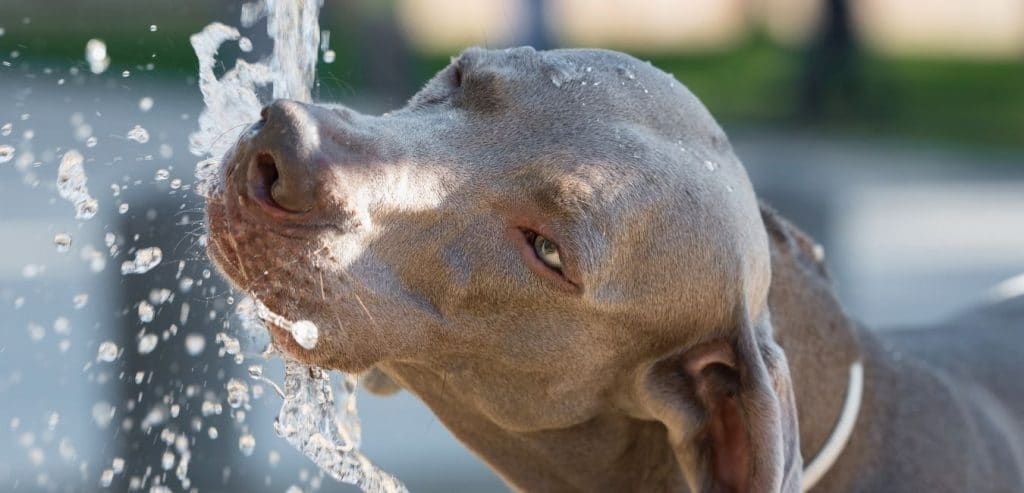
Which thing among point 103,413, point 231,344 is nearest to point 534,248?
point 231,344

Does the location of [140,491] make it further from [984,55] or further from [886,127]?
[984,55]

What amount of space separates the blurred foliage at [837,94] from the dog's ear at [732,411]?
1083 cm

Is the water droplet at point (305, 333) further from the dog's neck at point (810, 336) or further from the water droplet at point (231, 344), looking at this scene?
the dog's neck at point (810, 336)

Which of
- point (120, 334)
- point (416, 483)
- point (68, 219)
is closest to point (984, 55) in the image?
point (68, 219)

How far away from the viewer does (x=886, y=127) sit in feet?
56.3

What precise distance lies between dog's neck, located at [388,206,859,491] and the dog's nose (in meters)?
0.65

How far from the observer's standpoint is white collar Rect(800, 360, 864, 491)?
3502 mm

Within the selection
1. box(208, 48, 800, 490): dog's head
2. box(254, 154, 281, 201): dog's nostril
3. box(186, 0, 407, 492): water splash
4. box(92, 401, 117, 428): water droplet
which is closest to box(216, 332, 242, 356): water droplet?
box(186, 0, 407, 492): water splash

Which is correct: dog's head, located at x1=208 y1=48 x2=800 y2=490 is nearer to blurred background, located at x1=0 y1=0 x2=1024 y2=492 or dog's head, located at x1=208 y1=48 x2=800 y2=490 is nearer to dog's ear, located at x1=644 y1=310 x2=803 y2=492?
dog's ear, located at x1=644 y1=310 x2=803 y2=492

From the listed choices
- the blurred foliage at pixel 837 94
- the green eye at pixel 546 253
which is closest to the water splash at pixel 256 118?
the green eye at pixel 546 253

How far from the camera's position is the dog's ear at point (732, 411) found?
9.83 feet

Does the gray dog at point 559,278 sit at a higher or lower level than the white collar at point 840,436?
higher

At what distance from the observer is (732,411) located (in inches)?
125

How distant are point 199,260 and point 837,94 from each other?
1447 centimetres
